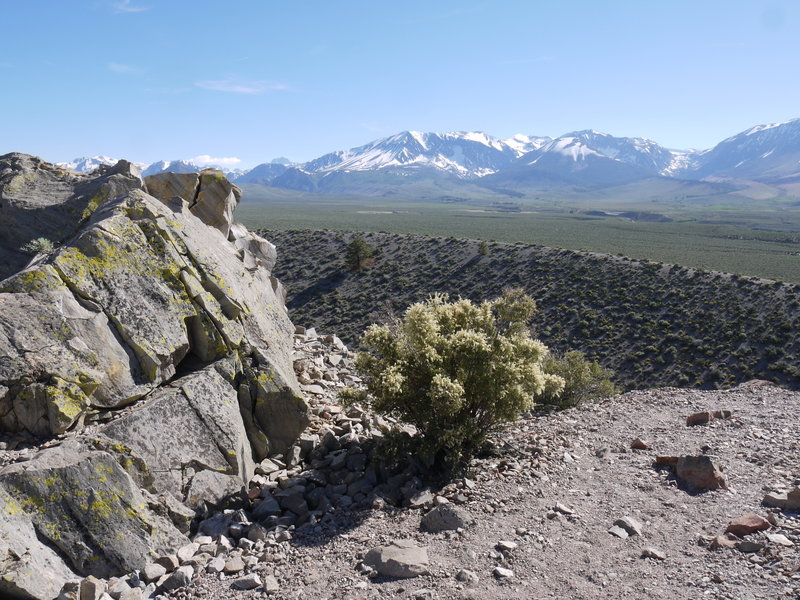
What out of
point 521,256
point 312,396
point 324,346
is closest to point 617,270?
point 521,256

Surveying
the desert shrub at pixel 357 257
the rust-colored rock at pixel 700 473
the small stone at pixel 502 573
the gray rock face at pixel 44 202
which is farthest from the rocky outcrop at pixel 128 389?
the desert shrub at pixel 357 257

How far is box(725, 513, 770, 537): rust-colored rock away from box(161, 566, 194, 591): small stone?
8415 millimetres

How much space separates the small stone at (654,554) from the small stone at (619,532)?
48cm

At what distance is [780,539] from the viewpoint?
27.9 ft

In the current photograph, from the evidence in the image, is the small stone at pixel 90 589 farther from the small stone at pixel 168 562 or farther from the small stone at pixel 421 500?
the small stone at pixel 421 500

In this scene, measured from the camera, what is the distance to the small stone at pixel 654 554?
838 cm

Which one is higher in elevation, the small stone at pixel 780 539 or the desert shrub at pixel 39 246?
the desert shrub at pixel 39 246

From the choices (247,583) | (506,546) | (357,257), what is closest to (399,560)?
(506,546)

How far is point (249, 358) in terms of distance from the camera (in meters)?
12.0

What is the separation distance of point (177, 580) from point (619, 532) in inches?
271

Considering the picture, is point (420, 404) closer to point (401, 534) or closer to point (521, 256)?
point (401, 534)

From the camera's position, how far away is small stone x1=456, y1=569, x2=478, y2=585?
795 centimetres

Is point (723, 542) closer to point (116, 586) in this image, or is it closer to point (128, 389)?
point (116, 586)

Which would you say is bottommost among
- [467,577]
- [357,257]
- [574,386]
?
[574,386]
